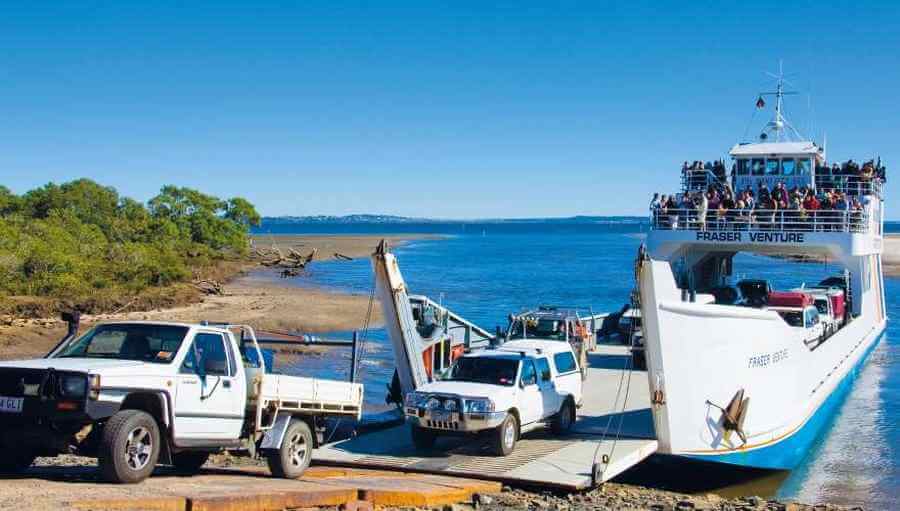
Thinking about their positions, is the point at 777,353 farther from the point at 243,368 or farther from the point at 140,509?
the point at 140,509

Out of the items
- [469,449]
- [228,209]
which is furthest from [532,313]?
[228,209]

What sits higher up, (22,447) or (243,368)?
(243,368)

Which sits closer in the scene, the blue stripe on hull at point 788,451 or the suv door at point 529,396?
the suv door at point 529,396

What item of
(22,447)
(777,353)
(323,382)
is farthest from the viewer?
(777,353)

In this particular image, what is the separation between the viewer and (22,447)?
896 cm

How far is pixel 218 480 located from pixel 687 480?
25.5ft

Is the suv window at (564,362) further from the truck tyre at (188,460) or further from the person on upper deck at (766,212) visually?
Result: the person on upper deck at (766,212)

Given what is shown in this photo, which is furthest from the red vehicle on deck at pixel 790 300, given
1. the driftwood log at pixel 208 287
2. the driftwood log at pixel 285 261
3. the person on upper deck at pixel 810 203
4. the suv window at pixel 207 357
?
the driftwood log at pixel 285 261

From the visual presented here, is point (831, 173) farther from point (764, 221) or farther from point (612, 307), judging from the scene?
point (612, 307)

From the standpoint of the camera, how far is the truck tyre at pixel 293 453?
1081 centimetres

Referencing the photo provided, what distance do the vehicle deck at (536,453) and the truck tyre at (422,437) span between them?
0.12 meters

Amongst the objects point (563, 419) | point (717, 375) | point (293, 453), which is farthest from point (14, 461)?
point (717, 375)

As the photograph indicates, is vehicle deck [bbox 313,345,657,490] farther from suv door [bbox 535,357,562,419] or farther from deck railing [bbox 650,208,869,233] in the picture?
deck railing [bbox 650,208,869,233]

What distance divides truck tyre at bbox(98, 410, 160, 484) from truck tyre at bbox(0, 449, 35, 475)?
120 centimetres
